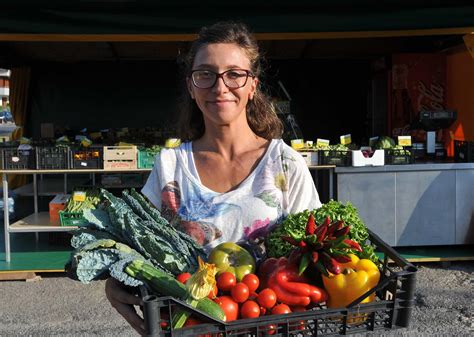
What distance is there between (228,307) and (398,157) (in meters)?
4.77

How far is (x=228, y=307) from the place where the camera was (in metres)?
1.56

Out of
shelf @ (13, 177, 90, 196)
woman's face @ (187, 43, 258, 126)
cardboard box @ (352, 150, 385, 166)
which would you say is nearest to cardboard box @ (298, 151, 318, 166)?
cardboard box @ (352, 150, 385, 166)

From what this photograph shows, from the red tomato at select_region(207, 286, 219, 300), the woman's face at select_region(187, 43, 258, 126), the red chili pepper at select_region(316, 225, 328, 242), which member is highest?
the woman's face at select_region(187, 43, 258, 126)

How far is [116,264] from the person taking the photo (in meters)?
1.66

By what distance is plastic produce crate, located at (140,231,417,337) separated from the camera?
1.43 m

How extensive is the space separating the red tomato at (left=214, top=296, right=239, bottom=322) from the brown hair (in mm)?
893

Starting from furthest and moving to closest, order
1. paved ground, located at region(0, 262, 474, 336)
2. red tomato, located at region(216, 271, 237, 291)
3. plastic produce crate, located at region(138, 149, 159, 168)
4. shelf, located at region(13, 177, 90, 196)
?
shelf, located at region(13, 177, 90, 196), plastic produce crate, located at region(138, 149, 159, 168), paved ground, located at region(0, 262, 474, 336), red tomato, located at region(216, 271, 237, 291)

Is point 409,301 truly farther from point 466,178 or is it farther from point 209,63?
point 466,178

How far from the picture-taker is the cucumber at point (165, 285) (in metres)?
1.49

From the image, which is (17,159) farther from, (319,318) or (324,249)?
(319,318)

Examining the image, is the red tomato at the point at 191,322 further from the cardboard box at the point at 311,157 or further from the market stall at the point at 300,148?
the cardboard box at the point at 311,157

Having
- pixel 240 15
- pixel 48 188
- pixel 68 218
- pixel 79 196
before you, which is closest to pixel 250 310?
pixel 240 15

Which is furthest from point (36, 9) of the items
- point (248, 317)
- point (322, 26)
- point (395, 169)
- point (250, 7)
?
point (248, 317)

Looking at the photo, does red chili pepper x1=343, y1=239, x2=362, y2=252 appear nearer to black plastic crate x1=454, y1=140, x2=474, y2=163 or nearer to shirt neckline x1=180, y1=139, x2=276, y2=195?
shirt neckline x1=180, y1=139, x2=276, y2=195
